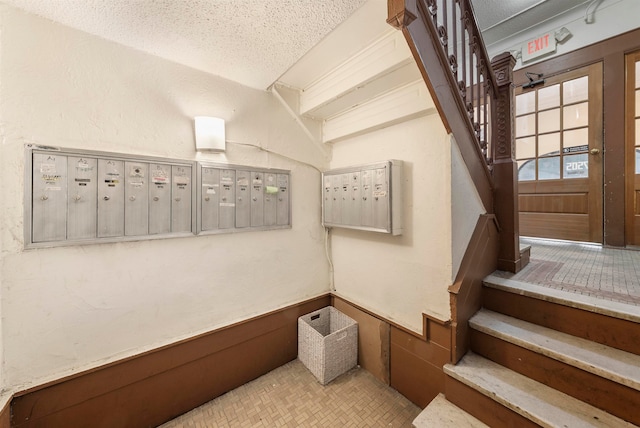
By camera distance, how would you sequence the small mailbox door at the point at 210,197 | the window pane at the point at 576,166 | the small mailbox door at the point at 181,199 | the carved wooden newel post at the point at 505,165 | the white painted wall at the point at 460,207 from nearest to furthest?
1. the white painted wall at the point at 460,207
2. the small mailbox door at the point at 181,199
3. the small mailbox door at the point at 210,197
4. the carved wooden newel post at the point at 505,165
5. the window pane at the point at 576,166

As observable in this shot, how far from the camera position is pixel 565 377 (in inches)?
48.4

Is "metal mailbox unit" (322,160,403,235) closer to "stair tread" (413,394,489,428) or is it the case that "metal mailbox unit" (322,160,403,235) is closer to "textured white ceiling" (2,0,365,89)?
"textured white ceiling" (2,0,365,89)

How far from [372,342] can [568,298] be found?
1296mm

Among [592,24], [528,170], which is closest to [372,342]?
[528,170]

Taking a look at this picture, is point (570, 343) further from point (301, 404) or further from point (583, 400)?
point (301, 404)

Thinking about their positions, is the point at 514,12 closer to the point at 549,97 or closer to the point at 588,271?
the point at 549,97

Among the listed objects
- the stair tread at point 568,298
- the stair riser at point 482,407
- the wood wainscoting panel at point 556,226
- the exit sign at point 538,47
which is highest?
the exit sign at point 538,47

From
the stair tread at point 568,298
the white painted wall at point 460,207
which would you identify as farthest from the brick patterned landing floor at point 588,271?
the white painted wall at point 460,207

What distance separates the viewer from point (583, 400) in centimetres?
118

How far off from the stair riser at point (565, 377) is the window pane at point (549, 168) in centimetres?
264

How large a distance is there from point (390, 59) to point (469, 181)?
0.94m

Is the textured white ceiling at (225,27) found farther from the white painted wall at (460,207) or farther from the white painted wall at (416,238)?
the white painted wall at (460,207)

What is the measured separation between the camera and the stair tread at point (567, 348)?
43.8 inches

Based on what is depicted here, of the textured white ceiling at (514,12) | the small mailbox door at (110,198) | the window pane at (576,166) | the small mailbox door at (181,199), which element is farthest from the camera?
the window pane at (576,166)
